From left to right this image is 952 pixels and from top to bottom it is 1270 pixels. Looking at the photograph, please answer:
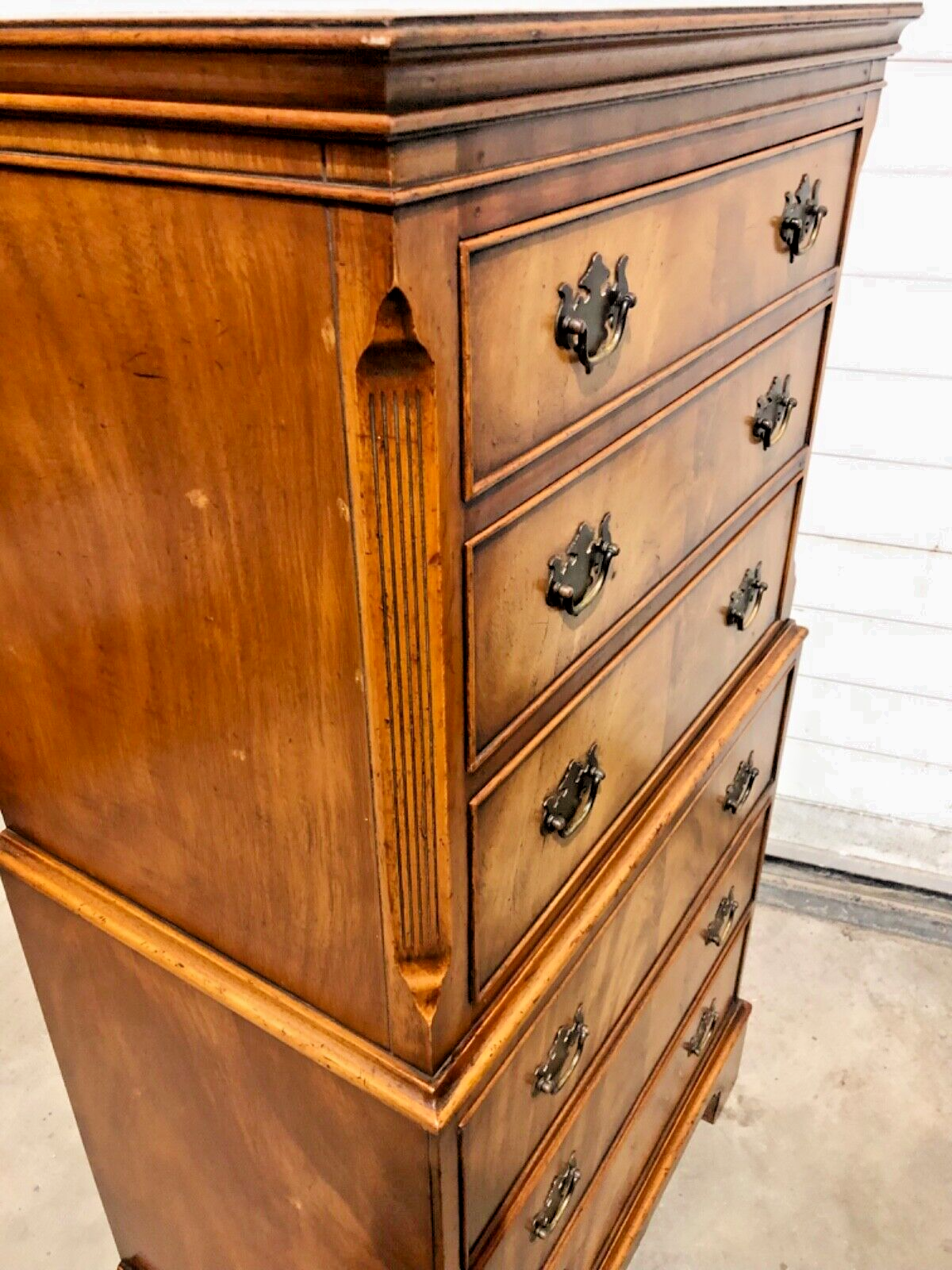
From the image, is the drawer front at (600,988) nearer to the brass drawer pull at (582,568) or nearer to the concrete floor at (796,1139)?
the brass drawer pull at (582,568)

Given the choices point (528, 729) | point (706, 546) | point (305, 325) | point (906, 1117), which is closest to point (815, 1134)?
point (906, 1117)

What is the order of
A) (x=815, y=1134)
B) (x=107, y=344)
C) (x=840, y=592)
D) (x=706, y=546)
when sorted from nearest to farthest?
(x=107, y=344)
(x=706, y=546)
(x=815, y=1134)
(x=840, y=592)

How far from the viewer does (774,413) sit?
3.47 ft

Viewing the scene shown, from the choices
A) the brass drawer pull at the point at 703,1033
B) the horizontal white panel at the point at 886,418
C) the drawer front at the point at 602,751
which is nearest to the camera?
the drawer front at the point at 602,751

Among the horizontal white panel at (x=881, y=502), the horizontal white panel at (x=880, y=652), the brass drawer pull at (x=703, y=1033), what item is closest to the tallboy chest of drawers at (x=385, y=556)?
the brass drawer pull at (x=703, y=1033)

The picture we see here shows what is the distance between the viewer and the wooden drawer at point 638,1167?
3.89 feet

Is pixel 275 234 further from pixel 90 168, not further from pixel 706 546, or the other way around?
pixel 706 546

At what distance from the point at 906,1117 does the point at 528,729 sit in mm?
1334

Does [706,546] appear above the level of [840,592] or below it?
above

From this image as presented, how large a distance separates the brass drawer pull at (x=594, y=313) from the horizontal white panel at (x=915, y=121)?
1.06m

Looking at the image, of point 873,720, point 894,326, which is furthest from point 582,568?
point 873,720

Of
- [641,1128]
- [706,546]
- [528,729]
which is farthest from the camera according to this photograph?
[641,1128]

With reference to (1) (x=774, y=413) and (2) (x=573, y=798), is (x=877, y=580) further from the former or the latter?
(2) (x=573, y=798)

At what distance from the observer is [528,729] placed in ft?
2.42
